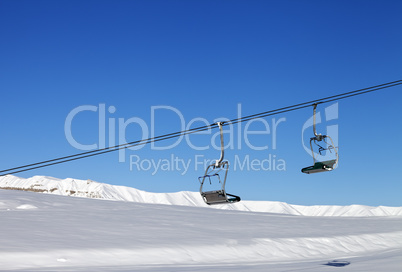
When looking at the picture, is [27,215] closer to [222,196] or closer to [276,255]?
[276,255]

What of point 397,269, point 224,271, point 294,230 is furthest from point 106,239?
point 294,230

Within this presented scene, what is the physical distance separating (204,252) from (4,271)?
965 centimetres

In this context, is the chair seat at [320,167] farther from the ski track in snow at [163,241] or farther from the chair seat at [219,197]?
the ski track in snow at [163,241]

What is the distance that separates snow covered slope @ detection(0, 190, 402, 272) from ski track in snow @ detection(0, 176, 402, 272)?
0.12 ft

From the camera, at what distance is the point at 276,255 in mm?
24234

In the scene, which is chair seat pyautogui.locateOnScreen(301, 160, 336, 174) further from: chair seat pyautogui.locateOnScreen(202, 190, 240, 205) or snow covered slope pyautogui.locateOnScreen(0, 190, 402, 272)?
snow covered slope pyautogui.locateOnScreen(0, 190, 402, 272)

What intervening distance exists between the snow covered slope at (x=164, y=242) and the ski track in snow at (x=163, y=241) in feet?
0.12

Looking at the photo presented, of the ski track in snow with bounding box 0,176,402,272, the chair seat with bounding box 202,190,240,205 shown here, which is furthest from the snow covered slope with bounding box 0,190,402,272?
the chair seat with bounding box 202,190,240,205

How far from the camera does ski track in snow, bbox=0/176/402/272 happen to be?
17.8 m

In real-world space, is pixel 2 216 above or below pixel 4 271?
above

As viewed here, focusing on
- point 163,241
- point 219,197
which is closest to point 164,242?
point 163,241

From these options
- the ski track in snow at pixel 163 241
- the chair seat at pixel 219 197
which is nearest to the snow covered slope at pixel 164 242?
the ski track in snow at pixel 163 241

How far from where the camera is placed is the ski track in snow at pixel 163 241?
17.8 metres

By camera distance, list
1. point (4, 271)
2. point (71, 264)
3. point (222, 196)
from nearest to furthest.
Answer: point (222, 196) < point (4, 271) < point (71, 264)
